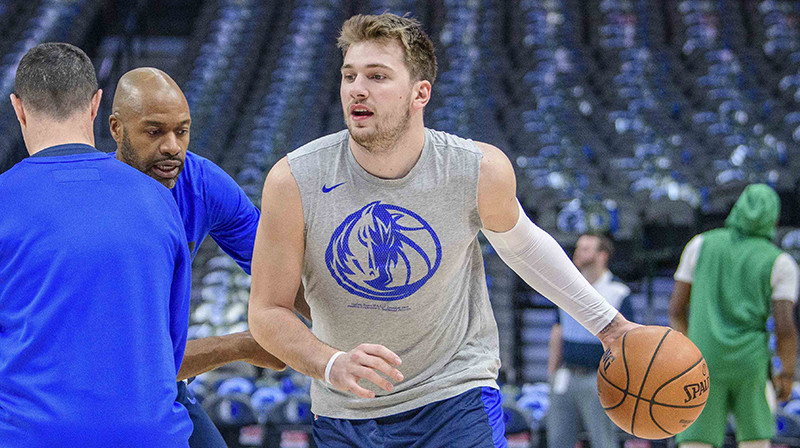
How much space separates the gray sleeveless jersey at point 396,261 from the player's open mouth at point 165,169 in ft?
1.34

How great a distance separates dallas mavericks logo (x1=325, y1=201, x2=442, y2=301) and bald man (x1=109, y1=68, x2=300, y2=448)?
56cm

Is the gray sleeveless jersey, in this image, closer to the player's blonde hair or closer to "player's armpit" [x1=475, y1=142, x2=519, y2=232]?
"player's armpit" [x1=475, y1=142, x2=519, y2=232]

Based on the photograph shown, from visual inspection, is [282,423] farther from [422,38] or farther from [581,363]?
[422,38]

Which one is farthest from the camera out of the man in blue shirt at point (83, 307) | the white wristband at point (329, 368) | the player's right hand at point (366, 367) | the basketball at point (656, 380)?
the basketball at point (656, 380)

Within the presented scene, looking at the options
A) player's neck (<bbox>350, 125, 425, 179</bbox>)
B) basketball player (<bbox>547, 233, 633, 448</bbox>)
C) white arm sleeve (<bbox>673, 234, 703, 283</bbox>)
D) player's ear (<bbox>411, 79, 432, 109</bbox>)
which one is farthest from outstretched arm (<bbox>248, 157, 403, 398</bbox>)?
white arm sleeve (<bbox>673, 234, 703, 283</bbox>)

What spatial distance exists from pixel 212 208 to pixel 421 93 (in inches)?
33.2

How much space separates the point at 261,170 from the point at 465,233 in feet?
27.1

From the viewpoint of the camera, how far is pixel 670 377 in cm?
299

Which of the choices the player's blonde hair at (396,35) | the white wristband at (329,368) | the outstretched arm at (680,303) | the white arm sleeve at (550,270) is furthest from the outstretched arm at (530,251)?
the outstretched arm at (680,303)

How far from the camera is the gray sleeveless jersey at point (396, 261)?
270 centimetres

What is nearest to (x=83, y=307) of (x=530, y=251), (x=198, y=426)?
(x=198, y=426)

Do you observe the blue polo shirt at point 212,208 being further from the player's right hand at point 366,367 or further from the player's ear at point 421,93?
the player's right hand at point 366,367

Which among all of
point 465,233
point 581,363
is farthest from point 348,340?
point 581,363

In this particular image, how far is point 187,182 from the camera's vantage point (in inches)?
121
